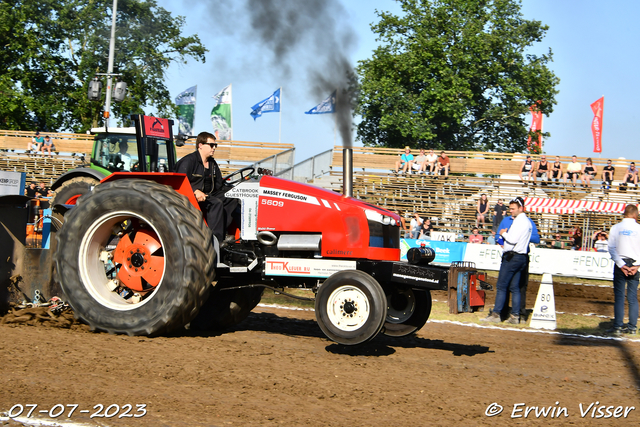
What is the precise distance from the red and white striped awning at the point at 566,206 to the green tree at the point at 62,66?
16003 mm

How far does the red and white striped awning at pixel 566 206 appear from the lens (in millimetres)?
19938

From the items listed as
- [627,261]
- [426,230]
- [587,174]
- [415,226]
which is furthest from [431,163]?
[627,261]

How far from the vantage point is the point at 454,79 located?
35.9 meters

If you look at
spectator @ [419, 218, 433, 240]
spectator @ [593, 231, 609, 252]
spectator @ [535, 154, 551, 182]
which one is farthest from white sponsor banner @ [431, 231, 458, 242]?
spectator @ [535, 154, 551, 182]

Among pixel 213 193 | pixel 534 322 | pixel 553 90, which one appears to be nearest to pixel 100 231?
pixel 213 193

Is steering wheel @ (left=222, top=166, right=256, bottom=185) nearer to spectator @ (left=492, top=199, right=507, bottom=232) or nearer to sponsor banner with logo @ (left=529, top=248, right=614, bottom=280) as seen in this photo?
sponsor banner with logo @ (left=529, top=248, right=614, bottom=280)

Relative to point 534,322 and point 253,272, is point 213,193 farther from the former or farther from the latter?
point 534,322

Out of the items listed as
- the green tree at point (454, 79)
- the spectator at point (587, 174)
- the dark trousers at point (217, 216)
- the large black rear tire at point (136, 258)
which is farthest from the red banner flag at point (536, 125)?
the large black rear tire at point (136, 258)

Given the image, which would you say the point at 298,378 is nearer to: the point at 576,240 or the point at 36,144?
the point at 576,240

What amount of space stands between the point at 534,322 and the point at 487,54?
30326mm

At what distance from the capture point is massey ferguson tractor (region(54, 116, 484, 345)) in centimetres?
543

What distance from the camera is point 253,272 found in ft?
19.7

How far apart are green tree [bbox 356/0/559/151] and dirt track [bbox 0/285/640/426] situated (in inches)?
1179

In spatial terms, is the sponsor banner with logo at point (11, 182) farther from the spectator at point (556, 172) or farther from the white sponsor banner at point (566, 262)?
the spectator at point (556, 172)
